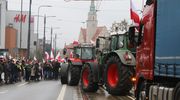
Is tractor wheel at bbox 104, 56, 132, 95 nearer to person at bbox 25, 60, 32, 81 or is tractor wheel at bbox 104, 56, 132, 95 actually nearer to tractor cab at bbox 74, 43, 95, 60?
tractor cab at bbox 74, 43, 95, 60

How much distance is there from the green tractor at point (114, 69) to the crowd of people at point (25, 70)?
9.48m

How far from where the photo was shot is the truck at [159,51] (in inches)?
434

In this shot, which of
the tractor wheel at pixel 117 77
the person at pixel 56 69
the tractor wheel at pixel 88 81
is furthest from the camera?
the person at pixel 56 69

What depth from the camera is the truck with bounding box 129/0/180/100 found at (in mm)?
11034

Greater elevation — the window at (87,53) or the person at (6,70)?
the window at (87,53)

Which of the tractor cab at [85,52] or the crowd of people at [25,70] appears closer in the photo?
the tractor cab at [85,52]

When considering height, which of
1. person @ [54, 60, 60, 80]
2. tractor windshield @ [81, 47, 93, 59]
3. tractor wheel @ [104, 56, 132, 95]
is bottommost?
person @ [54, 60, 60, 80]

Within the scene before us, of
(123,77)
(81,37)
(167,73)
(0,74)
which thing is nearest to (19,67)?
(0,74)

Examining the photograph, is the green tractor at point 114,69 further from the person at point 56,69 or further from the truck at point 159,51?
the person at point 56,69

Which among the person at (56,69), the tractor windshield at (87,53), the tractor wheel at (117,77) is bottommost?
the person at (56,69)

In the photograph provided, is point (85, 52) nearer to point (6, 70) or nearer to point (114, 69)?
point (6, 70)

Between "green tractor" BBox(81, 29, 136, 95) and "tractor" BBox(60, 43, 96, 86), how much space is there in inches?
171

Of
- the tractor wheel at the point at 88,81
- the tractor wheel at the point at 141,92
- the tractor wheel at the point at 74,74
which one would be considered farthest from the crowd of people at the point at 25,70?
the tractor wheel at the point at 141,92

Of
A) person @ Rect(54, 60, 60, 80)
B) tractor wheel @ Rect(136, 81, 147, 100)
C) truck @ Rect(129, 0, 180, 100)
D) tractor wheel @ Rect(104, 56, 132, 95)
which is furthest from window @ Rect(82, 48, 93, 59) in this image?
truck @ Rect(129, 0, 180, 100)
